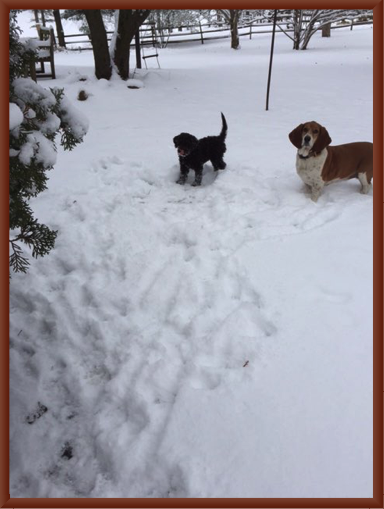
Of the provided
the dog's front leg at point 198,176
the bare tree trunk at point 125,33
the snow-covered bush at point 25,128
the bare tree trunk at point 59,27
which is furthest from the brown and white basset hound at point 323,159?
the bare tree trunk at point 59,27

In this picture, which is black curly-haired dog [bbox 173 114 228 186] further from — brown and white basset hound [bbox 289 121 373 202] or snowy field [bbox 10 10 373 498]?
brown and white basset hound [bbox 289 121 373 202]

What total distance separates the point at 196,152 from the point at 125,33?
6.63m

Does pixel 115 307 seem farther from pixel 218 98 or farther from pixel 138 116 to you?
pixel 218 98

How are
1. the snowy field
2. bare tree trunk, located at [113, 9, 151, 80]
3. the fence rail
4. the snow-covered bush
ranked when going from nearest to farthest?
1. the snow-covered bush
2. the snowy field
3. bare tree trunk, located at [113, 9, 151, 80]
4. the fence rail

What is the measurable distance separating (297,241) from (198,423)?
199cm

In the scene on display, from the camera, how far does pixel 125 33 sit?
9.27 metres

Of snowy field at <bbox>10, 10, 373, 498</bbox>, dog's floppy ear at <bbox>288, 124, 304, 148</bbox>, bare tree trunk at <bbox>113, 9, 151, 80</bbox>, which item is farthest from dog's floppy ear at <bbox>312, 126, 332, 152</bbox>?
bare tree trunk at <bbox>113, 9, 151, 80</bbox>

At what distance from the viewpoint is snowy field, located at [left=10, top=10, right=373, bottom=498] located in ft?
6.48

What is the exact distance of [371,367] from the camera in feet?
7.37

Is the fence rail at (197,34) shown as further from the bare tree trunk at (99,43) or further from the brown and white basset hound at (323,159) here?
the brown and white basset hound at (323,159)

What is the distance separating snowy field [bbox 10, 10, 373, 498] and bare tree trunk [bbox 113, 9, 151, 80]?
5762mm

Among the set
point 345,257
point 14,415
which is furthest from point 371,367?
point 14,415

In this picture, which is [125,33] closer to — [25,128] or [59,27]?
[25,128]

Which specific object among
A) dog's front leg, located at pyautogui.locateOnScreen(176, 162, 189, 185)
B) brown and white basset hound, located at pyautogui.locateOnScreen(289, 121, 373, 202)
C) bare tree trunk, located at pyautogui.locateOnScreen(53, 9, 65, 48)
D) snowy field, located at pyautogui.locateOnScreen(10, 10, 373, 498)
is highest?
bare tree trunk, located at pyautogui.locateOnScreen(53, 9, 65, 48)
